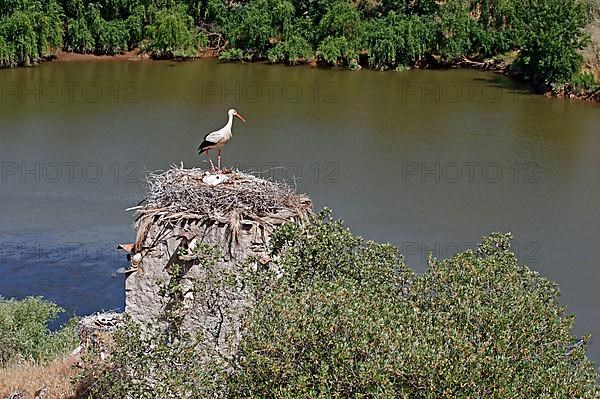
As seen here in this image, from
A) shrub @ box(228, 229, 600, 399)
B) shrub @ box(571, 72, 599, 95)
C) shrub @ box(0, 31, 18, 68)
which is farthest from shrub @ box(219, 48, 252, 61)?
shrub @ box(228, 229, 600, 399)

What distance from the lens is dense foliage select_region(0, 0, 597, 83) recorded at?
107 feet

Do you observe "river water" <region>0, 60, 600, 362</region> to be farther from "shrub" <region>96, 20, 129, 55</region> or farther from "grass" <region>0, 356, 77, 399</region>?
"grass" <region>0, 356, 77, 399</region>

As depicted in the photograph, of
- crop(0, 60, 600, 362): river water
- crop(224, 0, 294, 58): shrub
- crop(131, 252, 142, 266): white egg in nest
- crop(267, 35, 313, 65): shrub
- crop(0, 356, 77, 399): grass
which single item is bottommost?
crop(0, 356, 77, 399): grass

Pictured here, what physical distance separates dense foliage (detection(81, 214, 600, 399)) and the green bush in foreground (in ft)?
13.2

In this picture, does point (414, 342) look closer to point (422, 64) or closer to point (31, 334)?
point (31, 334)

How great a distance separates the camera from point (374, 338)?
621cm

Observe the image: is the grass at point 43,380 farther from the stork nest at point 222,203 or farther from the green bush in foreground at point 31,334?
the stork nest at point 222,203

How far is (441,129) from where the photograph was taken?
2353 centimetres

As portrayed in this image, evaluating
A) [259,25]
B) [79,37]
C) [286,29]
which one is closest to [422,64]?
[286,29]

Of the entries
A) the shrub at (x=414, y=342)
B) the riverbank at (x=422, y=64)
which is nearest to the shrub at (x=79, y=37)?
the riverbank at (x=422, y=64)

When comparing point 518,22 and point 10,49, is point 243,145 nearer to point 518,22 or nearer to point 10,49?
point 10,49

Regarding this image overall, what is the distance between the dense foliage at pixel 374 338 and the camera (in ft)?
20.0

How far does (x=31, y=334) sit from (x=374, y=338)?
23.8 feet

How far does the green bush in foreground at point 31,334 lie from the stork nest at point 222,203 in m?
3.67
